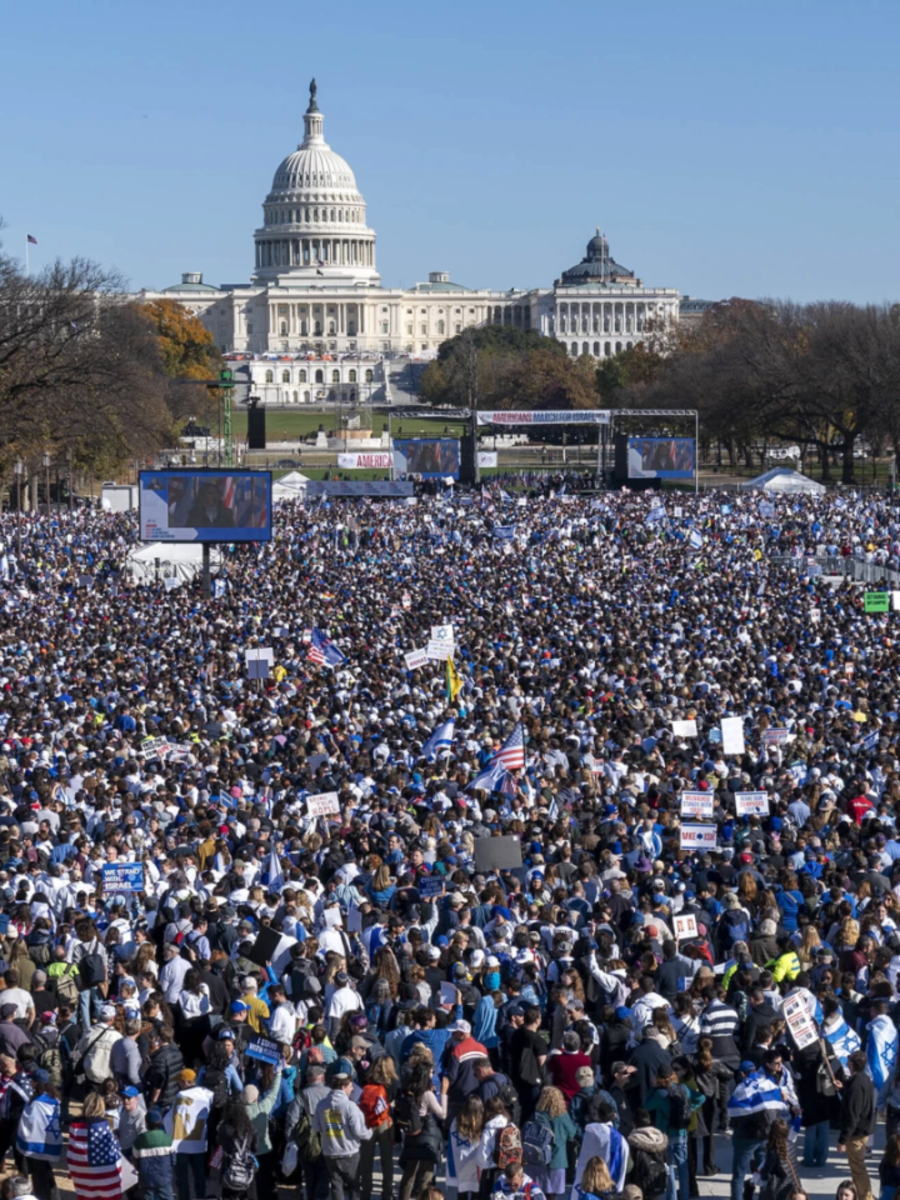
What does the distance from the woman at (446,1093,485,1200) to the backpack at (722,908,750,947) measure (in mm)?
3604

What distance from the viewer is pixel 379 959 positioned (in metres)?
11.8

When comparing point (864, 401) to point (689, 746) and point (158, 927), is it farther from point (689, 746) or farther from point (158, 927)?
point (158, 927)

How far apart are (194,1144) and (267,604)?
76.7ft

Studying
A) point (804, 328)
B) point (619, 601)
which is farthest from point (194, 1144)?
point (804, 328)

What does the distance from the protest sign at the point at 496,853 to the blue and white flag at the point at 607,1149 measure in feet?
17.8

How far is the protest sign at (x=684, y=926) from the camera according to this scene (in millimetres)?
12773

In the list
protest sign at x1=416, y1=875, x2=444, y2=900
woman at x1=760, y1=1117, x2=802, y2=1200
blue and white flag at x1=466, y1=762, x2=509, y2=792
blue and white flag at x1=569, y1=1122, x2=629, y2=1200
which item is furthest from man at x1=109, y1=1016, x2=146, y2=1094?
blue and white flag at x1=466, y1=762, x2=509, y2=792

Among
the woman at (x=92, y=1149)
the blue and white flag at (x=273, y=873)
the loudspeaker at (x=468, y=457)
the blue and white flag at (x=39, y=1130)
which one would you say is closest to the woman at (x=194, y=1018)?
the blue and white flag at (x=39, y=1130)

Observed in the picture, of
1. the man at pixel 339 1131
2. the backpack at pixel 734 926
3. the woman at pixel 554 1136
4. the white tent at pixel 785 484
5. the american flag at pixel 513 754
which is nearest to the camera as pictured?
the woman at pixel 554 1136

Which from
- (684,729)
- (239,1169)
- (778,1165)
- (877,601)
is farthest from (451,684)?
(778,1165)

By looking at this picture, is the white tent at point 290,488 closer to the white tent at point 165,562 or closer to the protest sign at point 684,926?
the white tent at point 165,562

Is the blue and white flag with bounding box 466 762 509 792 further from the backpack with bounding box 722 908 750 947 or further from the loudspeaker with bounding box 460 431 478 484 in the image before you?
→ the loudspeaker with bounding box 460 431 478 484

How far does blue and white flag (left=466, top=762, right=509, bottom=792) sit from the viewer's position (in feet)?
59.0

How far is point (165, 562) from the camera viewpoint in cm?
3950
